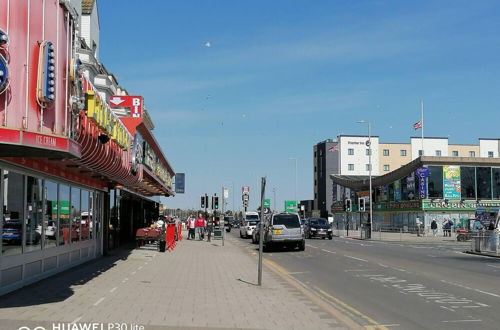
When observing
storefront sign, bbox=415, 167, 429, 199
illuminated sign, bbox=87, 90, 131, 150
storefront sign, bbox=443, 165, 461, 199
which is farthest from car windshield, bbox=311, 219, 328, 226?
illuminated sign, bbox=87, 90, 131, 150

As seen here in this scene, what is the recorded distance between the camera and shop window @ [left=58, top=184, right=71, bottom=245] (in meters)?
16.5

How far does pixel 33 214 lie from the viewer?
45.5 ft

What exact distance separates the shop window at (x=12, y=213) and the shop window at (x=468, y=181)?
56757mm

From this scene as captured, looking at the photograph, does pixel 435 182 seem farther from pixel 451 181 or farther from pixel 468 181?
pixel 468 181

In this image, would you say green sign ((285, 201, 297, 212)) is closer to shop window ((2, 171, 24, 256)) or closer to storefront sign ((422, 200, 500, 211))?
storefront sign ((422, 200, 500, 211))

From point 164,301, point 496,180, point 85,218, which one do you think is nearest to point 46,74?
point 164,301

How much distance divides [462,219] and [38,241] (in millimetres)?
54356

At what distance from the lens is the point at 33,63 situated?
9312 mm

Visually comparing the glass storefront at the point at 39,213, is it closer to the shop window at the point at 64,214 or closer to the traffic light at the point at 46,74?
the shop window at the point at 64,214

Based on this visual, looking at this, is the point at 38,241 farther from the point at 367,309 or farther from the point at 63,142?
the point at 367,309

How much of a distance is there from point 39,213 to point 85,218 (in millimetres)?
5660

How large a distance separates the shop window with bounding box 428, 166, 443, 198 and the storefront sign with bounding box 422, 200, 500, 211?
1347 mm

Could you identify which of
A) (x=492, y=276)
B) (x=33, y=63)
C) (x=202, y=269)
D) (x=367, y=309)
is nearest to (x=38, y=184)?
(x=33, y=63)

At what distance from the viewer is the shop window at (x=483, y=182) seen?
63281 millimetres
